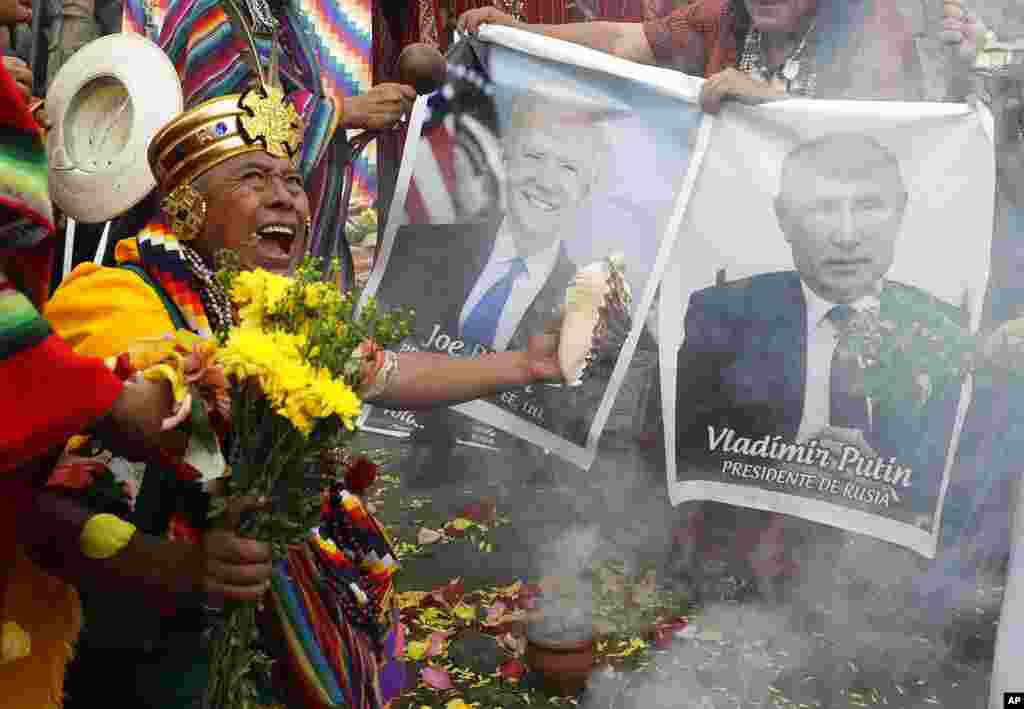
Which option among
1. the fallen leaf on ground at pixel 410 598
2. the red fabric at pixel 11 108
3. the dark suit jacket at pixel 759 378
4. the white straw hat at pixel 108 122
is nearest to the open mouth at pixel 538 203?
the dark suit jacket at pixel 759 378

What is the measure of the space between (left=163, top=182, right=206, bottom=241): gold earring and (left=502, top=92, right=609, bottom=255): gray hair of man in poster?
1.89m

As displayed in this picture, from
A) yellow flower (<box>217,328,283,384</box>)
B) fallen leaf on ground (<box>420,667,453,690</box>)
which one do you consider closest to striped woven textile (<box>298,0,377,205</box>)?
fallen leaf on ground (<box>420,667,453,690</box>)

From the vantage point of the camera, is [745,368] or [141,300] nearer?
[141,300]

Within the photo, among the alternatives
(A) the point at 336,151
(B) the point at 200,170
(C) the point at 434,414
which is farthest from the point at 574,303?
(C) the point at 434,414

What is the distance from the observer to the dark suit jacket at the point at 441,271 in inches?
174

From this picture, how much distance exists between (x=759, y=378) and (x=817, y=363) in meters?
0.22

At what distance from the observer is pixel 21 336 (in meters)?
1.58

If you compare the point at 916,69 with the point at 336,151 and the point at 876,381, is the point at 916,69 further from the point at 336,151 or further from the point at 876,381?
the point at 336,151

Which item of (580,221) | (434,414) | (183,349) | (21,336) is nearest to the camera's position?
(21,336)

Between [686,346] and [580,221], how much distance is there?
654 millimetres

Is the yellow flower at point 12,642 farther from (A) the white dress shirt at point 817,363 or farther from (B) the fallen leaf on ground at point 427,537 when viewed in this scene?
(B) the fallen leaf on ground at point 427,537

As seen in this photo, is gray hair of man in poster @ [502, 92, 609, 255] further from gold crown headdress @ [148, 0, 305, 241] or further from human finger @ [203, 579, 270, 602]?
human finger @ [203, 579, 270, 602]

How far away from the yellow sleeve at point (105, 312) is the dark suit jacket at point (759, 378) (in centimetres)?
218

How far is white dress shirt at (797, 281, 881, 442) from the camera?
3.76 m
